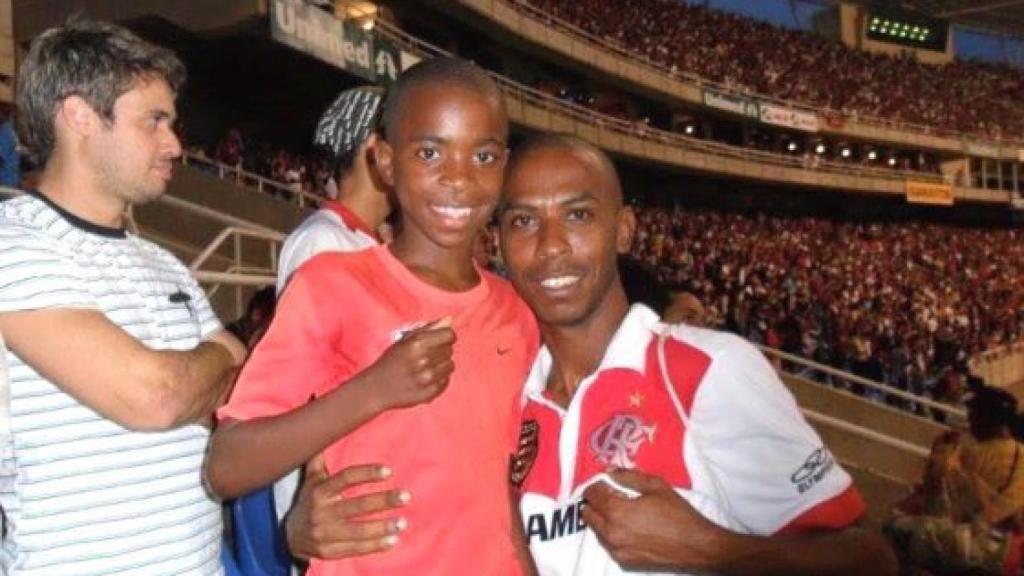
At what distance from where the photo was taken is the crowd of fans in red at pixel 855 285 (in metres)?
17.1

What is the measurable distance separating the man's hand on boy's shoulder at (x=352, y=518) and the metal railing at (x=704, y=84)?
65.4 feet

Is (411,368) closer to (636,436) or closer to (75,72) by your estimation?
(636,436)

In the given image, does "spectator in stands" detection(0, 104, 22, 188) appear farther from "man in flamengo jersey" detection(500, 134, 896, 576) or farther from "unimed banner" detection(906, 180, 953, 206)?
"unimed banner" detection(906, 180, 953, 206)

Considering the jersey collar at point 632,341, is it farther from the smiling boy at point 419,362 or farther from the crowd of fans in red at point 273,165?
the crowd of fans in red at point 273,165

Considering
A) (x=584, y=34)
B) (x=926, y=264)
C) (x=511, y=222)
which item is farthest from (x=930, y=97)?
(x=511, y=222)

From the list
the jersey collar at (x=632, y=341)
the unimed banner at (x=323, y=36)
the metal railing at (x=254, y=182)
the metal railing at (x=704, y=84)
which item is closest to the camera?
the jersey collar at (x=632, y=341)

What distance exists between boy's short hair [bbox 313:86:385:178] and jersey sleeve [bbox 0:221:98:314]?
0.99 m

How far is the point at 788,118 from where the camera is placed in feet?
113

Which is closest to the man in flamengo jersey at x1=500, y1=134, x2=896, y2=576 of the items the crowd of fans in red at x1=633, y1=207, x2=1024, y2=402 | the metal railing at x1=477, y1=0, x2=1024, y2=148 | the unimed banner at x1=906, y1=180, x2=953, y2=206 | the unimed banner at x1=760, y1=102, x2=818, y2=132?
the crowd of fans in red at x1=633, y1=207, x2=1024, y2=402

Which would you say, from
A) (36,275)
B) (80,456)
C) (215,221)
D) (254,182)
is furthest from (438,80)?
(254,182)

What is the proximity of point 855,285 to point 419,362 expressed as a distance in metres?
24.1

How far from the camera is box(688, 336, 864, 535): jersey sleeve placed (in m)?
1.61

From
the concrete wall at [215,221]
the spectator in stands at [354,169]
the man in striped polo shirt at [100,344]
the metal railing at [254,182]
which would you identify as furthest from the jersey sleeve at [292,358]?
the metal railing at [254,182]

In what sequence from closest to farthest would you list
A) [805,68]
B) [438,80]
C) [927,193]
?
[438,80], [927,193], [805,68]
